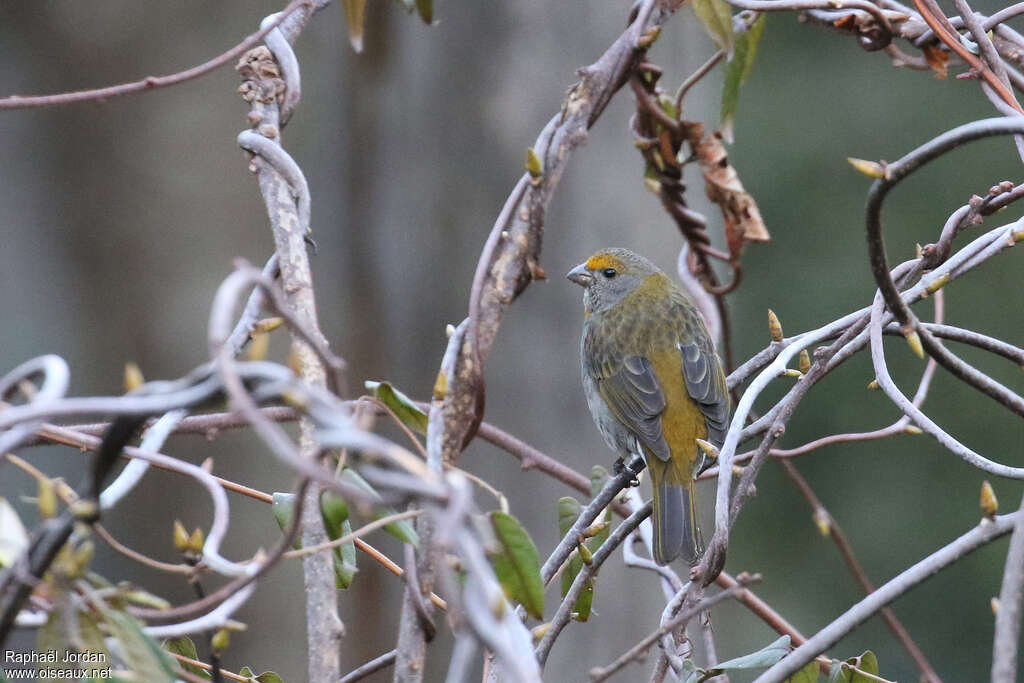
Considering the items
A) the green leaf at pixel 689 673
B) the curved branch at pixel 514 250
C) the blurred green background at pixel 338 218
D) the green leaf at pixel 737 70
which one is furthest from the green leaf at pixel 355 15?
the blurred green background at pixel 338 218

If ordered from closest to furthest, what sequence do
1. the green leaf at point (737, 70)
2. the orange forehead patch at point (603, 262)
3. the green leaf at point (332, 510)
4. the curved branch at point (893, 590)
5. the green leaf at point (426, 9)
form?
1. the curved branch at point (893, 590)
2. the green leaf at point (332, 510)
3. the green leaf at point (426, 9)
4. the green leaf at point (737, 70)
5. the orange forehead patch at point (603, 262)

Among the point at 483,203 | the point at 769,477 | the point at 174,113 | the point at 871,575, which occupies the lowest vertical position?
the point at 871,575

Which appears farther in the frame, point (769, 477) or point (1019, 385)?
point (769, 477)

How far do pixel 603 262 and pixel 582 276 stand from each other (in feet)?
0.36

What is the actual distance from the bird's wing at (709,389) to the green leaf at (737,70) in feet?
2.87

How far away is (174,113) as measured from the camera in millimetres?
4730

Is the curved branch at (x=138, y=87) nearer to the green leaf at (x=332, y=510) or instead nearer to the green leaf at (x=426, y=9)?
the green leaf at (x=426, y=9)

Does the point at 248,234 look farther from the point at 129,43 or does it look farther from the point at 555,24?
the point at 555,24

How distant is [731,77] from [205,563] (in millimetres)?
1736

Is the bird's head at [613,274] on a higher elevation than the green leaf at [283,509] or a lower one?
higher

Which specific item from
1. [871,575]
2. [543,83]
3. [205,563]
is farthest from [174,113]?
[871,575]

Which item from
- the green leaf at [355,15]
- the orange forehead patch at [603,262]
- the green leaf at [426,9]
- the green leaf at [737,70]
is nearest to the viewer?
the green leaf at [355,15]

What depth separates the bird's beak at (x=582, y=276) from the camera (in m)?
3.75

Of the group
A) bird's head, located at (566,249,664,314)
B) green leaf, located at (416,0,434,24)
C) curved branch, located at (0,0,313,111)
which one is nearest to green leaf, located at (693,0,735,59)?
green leaf, located at (416,0,434,24)
